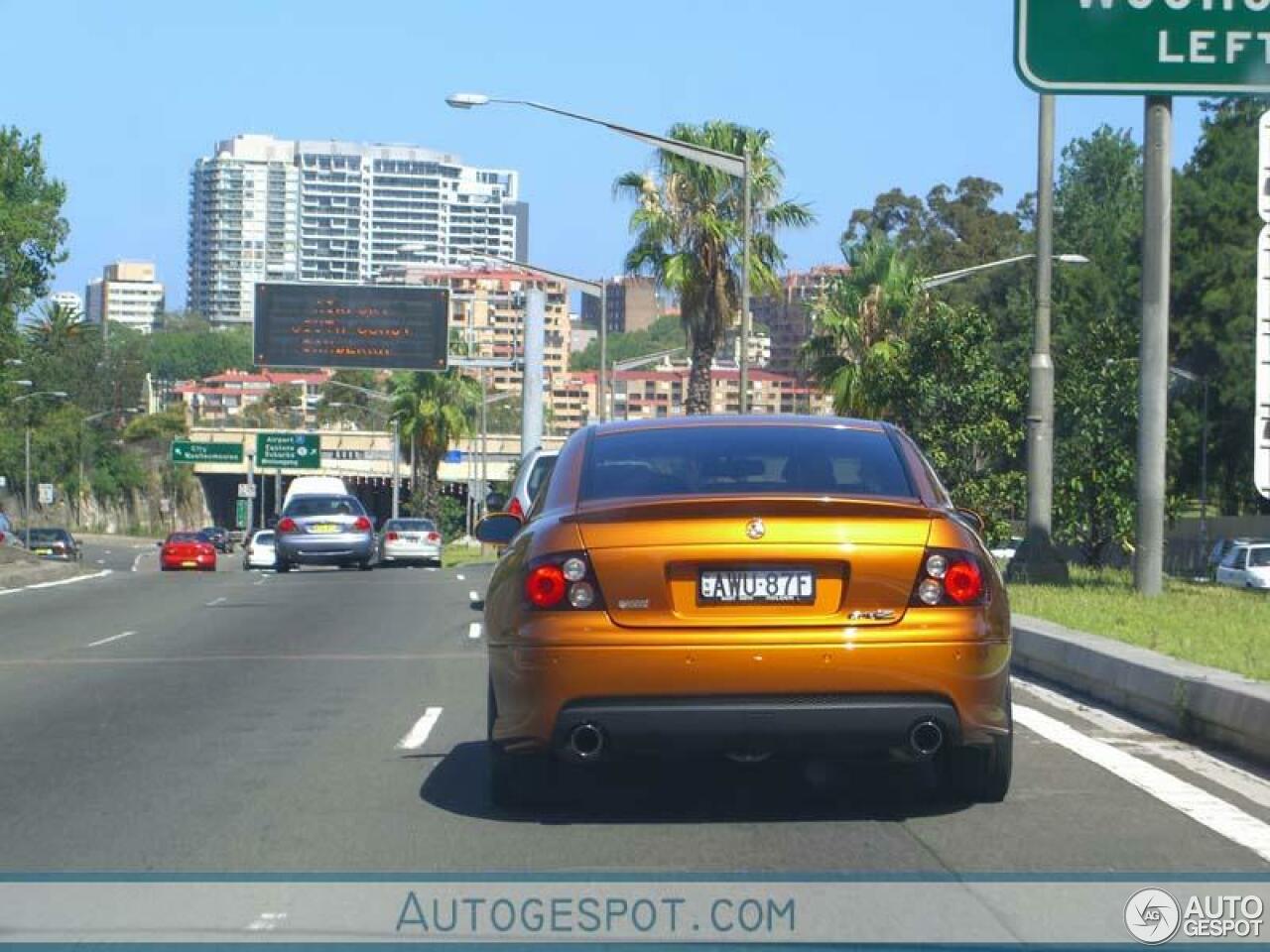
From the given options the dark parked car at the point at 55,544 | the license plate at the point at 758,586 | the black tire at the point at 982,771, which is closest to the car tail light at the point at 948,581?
the license plate at the point at 758,586

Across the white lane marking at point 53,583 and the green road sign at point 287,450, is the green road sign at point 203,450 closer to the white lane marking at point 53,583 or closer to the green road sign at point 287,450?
the green road sign at point 287,450

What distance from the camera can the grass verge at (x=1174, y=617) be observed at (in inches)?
497

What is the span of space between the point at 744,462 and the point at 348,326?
48997mm

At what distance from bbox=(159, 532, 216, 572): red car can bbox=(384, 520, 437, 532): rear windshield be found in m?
6.46

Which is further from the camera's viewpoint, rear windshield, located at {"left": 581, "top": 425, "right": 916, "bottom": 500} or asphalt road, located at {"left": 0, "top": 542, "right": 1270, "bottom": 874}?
rear windshield, located at {"left": 581, "top": 425, "right": 916, "bottom": 500}

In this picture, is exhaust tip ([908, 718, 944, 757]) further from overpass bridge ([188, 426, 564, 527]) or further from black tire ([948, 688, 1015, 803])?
overpass bridge ([188, 426, 564, 527])

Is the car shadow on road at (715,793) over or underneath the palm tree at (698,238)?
underneath

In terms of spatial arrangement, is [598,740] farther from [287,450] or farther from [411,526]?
[287,450]

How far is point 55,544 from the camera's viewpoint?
57.1 metres

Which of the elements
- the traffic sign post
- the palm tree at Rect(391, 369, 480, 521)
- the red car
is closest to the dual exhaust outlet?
the traffic sign post

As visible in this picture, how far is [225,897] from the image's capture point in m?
6.92

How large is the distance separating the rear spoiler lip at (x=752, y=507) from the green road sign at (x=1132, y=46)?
10378 millimetres

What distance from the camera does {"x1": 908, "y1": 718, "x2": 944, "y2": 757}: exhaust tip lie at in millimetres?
7633

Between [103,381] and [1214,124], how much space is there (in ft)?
335
